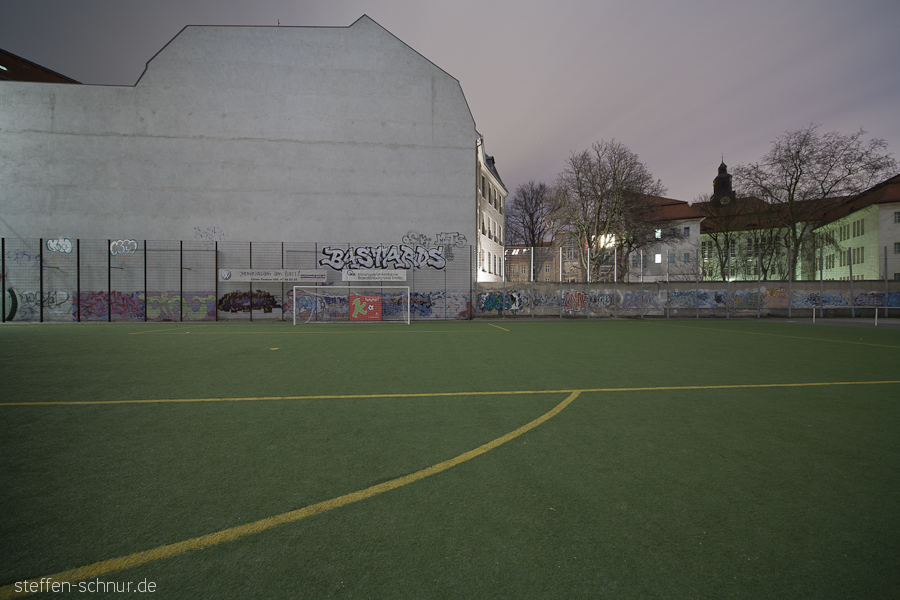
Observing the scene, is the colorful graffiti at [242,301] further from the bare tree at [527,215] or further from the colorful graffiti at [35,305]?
the bare tree at [527,215]

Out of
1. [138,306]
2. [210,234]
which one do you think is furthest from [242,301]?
[138,306]

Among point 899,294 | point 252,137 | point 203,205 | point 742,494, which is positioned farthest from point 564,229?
point 742,494

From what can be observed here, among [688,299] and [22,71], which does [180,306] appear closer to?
[688,299]

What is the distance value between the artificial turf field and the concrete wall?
64.0 feet

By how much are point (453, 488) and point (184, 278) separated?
978 inches

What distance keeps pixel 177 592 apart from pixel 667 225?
155 feet

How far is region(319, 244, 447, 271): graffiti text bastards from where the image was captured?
78.5ft

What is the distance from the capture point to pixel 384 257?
24188mm

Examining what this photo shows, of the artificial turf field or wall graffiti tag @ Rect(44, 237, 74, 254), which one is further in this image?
wall graffiti tag @ Rect(44, 237, 74, 254)

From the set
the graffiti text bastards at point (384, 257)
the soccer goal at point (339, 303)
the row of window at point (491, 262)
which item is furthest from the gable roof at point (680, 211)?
the soccer goal at point (339, 303)

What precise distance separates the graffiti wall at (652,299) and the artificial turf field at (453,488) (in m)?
19.1

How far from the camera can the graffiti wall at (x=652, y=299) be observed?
25297 mm

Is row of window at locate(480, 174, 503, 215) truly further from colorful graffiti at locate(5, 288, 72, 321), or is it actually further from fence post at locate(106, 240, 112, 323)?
colorful graffiti at locate(5, 288, 72, 321)

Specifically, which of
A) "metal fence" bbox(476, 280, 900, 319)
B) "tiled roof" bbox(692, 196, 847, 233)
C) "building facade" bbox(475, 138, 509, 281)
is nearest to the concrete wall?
"metal fence" bbox(476, 280, 900, 319)
